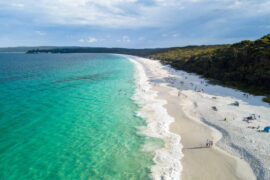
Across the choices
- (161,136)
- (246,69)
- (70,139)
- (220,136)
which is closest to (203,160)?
(220,136)

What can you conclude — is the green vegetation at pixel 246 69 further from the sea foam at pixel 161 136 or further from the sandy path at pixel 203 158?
the sea foam at pixel 161 136

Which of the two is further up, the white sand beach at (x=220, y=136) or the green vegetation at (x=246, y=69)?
the green vegetation at (x=246, y=69)

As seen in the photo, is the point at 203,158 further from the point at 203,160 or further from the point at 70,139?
the point at 70,139

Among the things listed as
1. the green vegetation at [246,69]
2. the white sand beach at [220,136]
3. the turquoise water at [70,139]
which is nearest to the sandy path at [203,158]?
the white sand beach at [220,136]

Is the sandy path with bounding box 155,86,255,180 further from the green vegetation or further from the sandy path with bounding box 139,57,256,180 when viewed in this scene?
the green vegetation

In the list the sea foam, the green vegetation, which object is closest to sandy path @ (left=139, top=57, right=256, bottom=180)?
the sea foam

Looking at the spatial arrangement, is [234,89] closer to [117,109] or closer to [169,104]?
[169,104]
